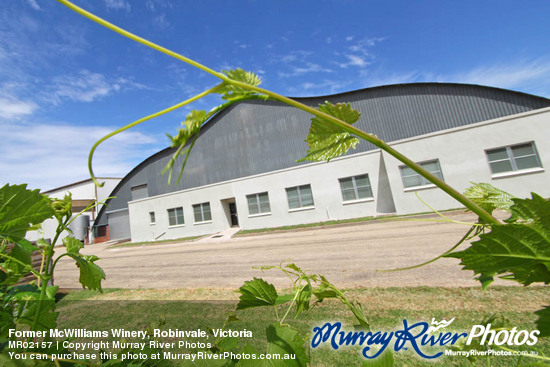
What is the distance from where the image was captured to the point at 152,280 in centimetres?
746

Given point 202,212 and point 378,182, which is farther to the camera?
point 202,212

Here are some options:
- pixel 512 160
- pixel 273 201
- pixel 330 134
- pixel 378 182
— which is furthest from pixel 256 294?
pixel 273 201

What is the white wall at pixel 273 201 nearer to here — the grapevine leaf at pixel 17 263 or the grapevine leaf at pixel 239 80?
the grapevine leaf at pixel 17 263

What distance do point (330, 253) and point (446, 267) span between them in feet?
10.8

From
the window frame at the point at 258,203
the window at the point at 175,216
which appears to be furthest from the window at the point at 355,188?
the window at the point at 175,216

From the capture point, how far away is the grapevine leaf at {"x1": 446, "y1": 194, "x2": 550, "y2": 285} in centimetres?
30

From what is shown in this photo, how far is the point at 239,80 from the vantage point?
0.36 meters

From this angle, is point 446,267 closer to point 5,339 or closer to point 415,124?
point 5,339

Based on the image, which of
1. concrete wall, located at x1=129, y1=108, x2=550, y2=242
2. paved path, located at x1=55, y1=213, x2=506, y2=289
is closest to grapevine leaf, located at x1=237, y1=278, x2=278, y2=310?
paved path, located at x1=55, y1=213, x2=506, y2=289

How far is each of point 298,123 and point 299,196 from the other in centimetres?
524

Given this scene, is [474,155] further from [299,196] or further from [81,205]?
[81,205]

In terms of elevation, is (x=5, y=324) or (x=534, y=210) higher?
(x=534, y=210)

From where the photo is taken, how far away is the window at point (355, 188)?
50.2ft

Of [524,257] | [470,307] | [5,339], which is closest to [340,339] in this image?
[524,257]
